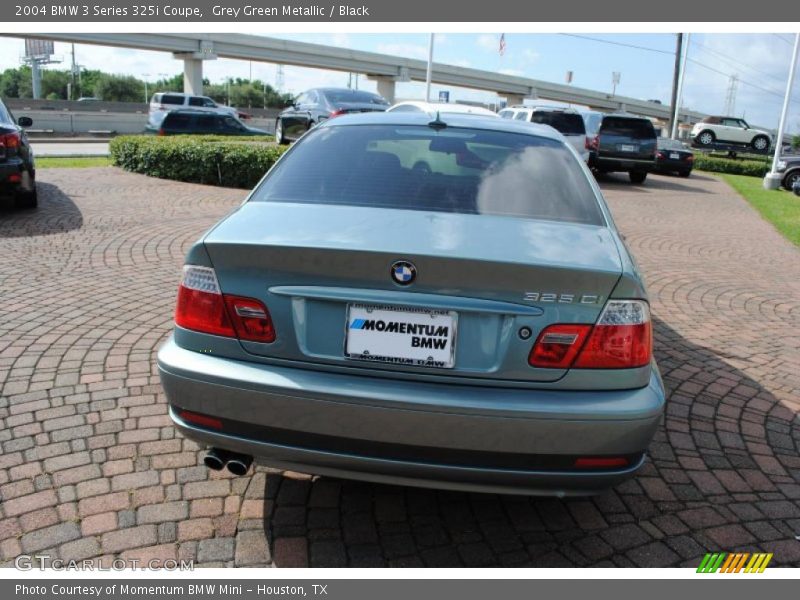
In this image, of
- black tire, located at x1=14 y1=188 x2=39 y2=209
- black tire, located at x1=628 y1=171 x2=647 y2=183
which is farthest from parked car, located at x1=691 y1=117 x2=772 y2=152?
black tire, located at x1=14 y1=188 x2=39 y2=209

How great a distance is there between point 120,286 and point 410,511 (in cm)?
407

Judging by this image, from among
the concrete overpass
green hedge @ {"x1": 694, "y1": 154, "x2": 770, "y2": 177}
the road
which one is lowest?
the road

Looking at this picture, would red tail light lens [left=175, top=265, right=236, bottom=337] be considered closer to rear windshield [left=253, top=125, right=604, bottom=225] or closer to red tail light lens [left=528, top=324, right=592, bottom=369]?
rear windshield [left=253, top=125, right=604, bottom=225]

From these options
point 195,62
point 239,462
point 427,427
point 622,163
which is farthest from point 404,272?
point 195,62

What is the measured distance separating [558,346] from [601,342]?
0.54ft

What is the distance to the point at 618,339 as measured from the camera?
2.44 m

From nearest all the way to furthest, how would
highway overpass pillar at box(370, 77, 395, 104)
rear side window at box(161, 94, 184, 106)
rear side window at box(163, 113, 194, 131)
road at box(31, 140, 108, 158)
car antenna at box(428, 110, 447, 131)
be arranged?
1. car antenna at box(428, 110, 447, 131)
2. rear side window at box(163, 113, 194, 131)
3. road at box(31, 140, 108, 158)
4. rear side window at box(161, 94, 184, 106)
5. highway overpass pillar at box(370, 77, 395, 104)

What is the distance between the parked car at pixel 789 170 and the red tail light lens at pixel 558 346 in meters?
21.6

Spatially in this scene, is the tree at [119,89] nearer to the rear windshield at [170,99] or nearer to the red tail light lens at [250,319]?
the rear windshield at [170,99]

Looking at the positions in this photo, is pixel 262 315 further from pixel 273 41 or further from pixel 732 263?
pixel 273 41

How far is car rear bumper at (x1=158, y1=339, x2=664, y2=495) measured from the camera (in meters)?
2.33

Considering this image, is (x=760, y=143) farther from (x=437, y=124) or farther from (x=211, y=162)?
(x=437, y=124)

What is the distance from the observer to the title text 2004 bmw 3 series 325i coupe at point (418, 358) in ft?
7.68

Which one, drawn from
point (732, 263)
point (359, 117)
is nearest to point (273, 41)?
point (732, 263)
